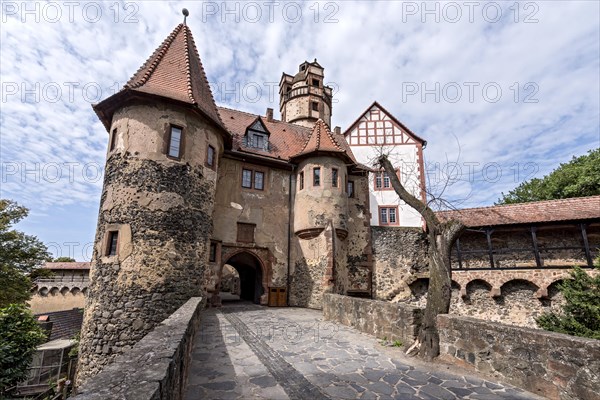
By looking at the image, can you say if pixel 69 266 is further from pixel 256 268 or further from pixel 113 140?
pixel 113 140

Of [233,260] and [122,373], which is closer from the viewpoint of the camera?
[122,373]

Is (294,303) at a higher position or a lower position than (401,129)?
lower

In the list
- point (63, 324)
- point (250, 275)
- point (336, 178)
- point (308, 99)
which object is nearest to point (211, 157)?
point (336, 178)

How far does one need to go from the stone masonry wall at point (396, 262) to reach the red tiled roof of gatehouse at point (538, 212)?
3.63 m

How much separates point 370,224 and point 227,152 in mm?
9936

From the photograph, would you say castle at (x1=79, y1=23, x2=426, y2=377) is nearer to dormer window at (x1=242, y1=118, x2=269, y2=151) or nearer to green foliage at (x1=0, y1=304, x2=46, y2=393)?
dormer window at (x1=242, y1=118, x2=269, y2=151)

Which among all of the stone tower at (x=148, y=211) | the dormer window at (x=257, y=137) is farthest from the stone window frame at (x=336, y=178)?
the stone tower at (x=148, y=211)

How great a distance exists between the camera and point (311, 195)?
16.3m

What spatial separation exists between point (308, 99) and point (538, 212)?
1869 cm

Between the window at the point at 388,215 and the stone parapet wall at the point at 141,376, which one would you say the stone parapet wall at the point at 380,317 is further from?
the window at the point at 388,215

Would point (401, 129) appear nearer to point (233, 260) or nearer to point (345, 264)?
point (345, 264)

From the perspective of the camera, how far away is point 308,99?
2697 cm

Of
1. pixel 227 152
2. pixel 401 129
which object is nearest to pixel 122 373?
pixel 227 152

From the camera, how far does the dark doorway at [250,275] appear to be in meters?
16.5
